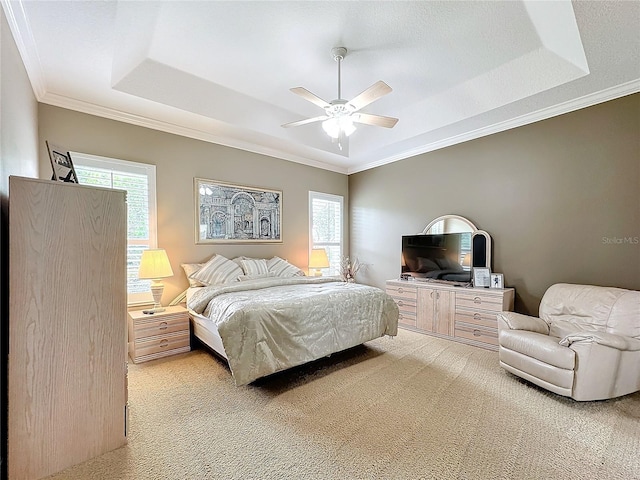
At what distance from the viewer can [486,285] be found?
3.80 m

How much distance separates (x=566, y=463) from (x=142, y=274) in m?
3.93

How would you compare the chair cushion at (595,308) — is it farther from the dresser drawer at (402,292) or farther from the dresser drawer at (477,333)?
the dresser drawer at (402,292)

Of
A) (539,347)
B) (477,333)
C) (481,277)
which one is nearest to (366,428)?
(539,347)

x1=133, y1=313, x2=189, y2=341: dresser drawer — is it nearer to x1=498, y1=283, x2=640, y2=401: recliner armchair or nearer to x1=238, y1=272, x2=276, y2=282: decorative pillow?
x1=238, y1=272, x2=276, y2=282: decorative pillow

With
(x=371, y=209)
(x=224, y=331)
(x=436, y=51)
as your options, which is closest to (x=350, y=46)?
(x=436, y=51)

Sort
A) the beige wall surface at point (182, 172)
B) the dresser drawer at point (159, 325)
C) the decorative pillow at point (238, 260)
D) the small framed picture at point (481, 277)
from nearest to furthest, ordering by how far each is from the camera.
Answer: the dresser drawer at point (159, 325), the beige wall surface at point (182, 172), the small framed picture at point (481, 277), the decorative pillow at point (238, 260)

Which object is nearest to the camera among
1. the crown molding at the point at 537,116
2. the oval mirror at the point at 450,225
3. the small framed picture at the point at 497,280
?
the crown molding at the point at 537,116

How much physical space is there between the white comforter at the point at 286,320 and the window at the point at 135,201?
1000mm

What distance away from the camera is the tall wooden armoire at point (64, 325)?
1562 millimetres

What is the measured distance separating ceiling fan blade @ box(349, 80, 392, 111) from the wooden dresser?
2.69 metres

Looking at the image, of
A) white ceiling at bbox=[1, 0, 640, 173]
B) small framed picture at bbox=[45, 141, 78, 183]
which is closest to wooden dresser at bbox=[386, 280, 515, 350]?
white ceiling at bbox=[1, 0, 640, 173]

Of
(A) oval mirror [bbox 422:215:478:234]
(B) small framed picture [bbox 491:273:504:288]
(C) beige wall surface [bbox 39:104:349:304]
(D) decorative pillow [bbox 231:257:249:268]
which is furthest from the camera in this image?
(D) decorative pillow [bbox 231:257:249:268]

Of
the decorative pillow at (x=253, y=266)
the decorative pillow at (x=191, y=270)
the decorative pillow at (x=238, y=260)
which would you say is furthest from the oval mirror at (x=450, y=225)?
the decorative pillow at (x=191, y=270)

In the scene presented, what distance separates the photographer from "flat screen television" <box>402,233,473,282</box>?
407cm
